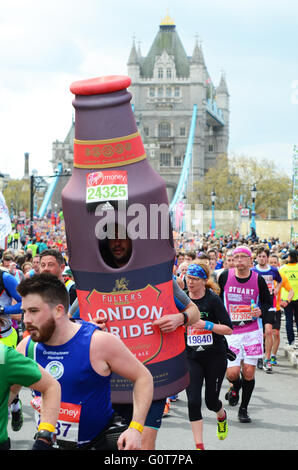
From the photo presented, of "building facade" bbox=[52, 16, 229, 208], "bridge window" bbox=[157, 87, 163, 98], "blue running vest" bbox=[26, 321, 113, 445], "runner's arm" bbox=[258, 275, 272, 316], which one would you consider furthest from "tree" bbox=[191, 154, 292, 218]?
"blue running vest" bbox=[26, 321, 113, 445]

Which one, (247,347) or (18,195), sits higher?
(247,347)

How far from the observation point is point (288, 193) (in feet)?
255

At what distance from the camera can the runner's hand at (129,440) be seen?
3475 millimetres

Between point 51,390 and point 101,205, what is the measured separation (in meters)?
1.59

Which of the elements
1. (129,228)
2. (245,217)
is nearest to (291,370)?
(129,228)

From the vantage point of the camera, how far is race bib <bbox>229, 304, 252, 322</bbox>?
7.73 m

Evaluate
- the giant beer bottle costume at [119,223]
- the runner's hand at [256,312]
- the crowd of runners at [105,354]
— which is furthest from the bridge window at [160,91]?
the giant beer bottle costume at [119,223]

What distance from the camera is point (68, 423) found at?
3721mm

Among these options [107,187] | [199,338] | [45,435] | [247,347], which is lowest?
[247,347]

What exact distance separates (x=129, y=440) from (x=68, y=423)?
39cm

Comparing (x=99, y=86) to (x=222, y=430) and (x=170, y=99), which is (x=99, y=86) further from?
(x=170, y=99)

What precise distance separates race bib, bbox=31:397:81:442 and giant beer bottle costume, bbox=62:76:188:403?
0.97 meters

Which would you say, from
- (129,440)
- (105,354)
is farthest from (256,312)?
(129,440)
